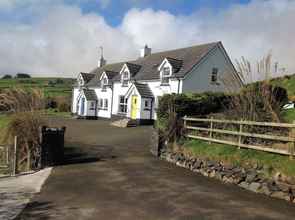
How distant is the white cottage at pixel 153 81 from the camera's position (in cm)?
2818

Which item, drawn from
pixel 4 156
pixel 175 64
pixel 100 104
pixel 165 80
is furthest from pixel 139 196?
pixel 100 104

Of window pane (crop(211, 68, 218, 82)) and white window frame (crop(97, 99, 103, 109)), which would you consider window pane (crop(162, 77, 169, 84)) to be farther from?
white window frame (crop(97, 99, 103, 109))

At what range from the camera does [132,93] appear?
102 feet

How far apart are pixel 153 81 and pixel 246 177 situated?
71.1 feet

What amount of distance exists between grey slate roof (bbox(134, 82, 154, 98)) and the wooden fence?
15.3m

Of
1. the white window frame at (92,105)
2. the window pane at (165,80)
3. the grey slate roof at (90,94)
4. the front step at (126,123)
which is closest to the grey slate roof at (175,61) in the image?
the window pane at (165,80)

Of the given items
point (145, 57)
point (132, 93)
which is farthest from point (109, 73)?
point (132, 93)

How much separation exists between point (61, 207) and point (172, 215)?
2.58m

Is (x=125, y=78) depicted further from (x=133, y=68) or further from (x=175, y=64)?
(x=175, y=64)

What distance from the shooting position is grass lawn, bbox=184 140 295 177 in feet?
28.6

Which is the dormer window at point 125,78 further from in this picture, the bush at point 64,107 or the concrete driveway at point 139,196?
the concrete driveway at point 139,196

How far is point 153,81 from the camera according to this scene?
30438 millimetres

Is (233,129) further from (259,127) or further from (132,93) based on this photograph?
(132,93)

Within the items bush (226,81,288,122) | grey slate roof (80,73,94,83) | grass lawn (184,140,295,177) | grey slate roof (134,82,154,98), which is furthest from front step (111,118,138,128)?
grey slate roof (80,73,94,83)
